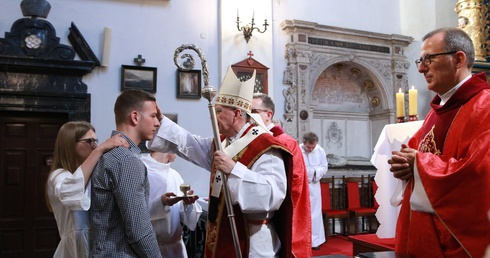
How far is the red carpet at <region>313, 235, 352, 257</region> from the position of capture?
6.18 metres

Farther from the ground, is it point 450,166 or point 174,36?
point 174,36

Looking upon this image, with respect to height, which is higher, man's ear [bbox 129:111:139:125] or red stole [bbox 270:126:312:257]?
man's ear [bbox 129:111:139:125]

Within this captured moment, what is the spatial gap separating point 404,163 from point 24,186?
602 centimetres

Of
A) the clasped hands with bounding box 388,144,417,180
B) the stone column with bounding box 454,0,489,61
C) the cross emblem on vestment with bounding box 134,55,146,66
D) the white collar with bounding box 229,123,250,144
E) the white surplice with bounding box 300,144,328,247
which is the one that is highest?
the stone column with bounding box 454,0,489,61

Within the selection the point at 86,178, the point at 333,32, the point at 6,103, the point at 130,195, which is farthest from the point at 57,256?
the point at 333,32

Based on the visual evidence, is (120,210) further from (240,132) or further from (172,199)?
(240,132)

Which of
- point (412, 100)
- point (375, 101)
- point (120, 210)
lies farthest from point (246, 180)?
point (375, 101)

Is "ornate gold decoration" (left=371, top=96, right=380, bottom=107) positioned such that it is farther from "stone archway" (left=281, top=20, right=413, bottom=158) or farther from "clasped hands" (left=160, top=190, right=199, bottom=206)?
"clasped hands" (left=160, top=190, right=199, bottom=206)

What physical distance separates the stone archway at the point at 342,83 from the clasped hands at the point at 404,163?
5575mm

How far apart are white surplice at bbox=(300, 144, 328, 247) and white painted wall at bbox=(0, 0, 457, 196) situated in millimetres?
1072

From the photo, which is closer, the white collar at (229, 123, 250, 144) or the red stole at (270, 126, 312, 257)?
the white collar at (229, 123, 250, 144)

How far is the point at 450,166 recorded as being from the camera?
183 centimetres

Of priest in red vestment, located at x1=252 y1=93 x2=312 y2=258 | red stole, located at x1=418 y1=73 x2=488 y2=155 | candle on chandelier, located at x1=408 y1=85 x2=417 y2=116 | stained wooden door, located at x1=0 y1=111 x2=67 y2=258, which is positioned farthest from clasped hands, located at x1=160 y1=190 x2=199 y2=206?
stained wooden door, located at x1=0 y1=111 x2=67 y2=258

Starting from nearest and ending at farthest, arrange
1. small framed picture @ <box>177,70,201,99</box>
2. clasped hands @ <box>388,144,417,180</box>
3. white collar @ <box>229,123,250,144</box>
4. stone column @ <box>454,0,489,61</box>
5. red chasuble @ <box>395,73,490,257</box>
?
red chasuble @ <box>395,73,490,257</box>, clasped hands @ <box>388,144,417,180</box>, white collar @ <box>229,123,250,144</box>, stone column @ <box>454,0,489,61</box>, small framed picture @ <box>177,70,201,99</box>
